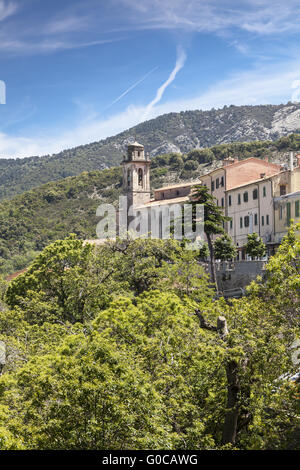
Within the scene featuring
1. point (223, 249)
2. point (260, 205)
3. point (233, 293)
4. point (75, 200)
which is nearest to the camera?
point (233, 293)

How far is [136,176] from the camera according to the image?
8512 cm

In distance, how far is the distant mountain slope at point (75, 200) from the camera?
11106 cm

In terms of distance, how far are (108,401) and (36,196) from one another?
130 m

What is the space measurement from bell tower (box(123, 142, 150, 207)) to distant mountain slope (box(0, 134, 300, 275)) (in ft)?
80.2

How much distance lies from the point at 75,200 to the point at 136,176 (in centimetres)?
5656

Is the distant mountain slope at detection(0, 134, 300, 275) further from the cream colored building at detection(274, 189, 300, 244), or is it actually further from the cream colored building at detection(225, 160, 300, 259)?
the cream colored building at detection(274, 189, 300, 244)

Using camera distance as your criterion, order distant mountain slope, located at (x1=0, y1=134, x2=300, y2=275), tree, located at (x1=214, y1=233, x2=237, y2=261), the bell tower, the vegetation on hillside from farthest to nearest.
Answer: distant mountain slope, located at (x1=0, y1=134, x2=300, y2=275)
the bell tower
tree, located at (x1=214, y1=233, x2=237, y2=261)
the vegetation on hillside

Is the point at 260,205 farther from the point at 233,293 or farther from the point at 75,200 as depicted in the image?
the point at 75,200

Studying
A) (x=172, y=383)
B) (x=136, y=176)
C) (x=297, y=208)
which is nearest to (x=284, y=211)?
(x=297, y=208)

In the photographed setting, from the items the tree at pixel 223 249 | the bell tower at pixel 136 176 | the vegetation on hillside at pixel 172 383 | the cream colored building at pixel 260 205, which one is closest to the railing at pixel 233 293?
the tree at pixel 223 249

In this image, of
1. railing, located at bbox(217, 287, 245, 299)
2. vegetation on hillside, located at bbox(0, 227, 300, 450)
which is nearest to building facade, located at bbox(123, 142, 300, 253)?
railing, located at bbox(217, 287, 245, 299)

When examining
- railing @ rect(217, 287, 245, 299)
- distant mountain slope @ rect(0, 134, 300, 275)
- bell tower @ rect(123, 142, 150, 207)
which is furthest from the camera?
distant mountain slope @ rect(0, 134, 300, 275)

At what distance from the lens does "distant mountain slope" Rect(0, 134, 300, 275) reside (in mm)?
111062

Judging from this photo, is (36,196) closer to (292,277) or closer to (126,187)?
(126,187)
